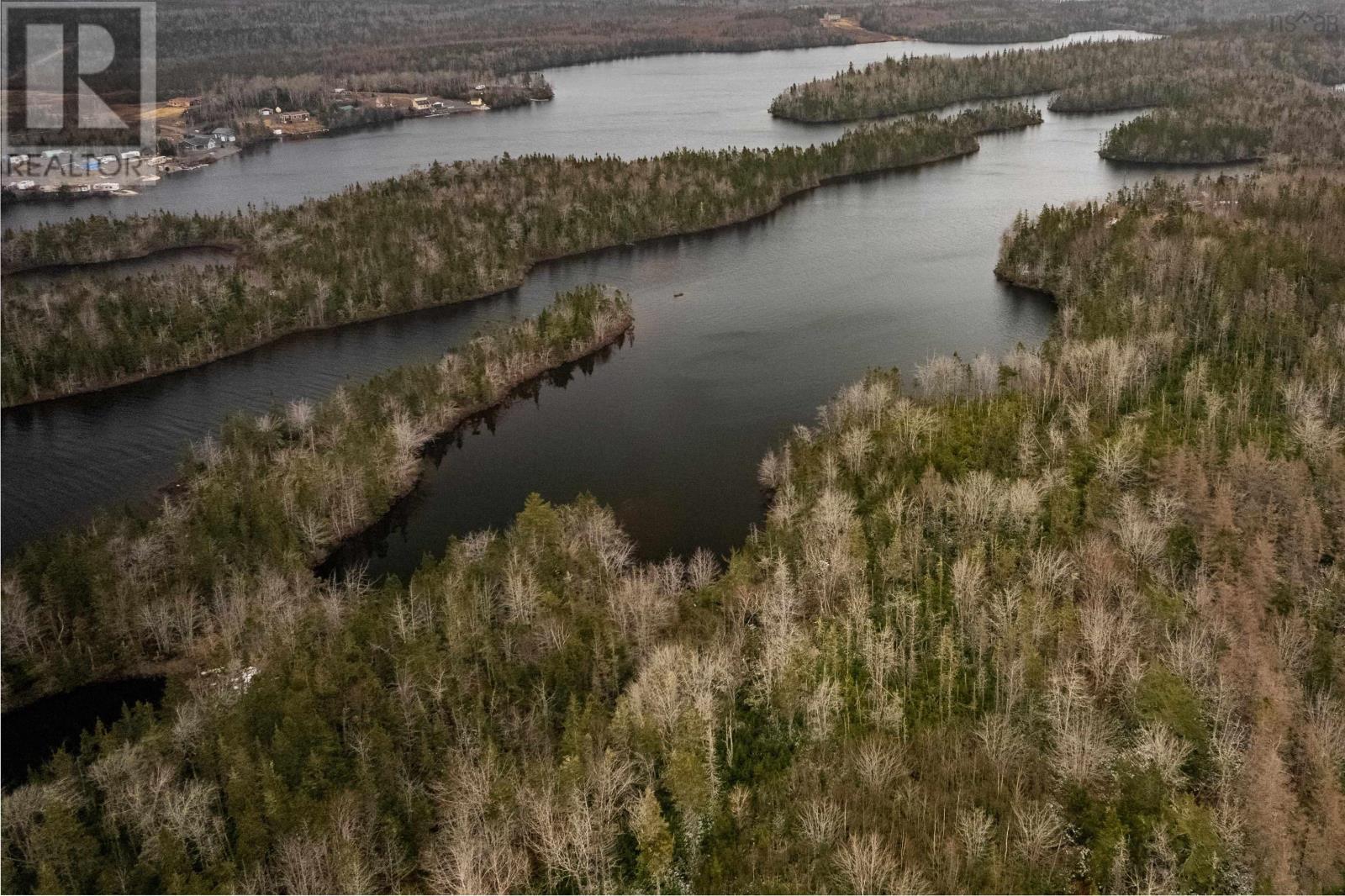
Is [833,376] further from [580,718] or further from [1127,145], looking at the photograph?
[1127,145]

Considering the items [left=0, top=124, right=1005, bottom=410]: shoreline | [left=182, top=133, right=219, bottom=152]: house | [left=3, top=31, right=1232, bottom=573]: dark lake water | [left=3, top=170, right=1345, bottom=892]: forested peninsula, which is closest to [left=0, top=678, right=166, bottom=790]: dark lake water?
[left=3, top=170, right=1345, bottom=892]: forested peninsula

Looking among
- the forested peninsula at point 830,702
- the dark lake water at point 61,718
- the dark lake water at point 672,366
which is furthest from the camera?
the dark lake water at point 672,366

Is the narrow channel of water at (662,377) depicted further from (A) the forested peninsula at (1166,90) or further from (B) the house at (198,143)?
(B) the house at (198,143)

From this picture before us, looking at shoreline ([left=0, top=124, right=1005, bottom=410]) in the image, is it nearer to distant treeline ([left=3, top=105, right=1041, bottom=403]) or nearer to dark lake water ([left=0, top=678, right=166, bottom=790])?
distant treeline ([left=3, top=105, right=1041, bottom=403])

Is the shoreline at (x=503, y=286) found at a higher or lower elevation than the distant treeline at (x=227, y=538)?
higher

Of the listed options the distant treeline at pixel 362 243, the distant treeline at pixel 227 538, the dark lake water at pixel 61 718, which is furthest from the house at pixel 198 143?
the dark lake water at pixel 61 718

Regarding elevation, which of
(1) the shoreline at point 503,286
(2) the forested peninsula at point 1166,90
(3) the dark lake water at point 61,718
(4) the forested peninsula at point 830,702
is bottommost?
(3) the dark lake water at point 61,718

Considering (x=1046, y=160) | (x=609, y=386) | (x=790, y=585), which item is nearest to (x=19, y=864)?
(x=790, y=585)
